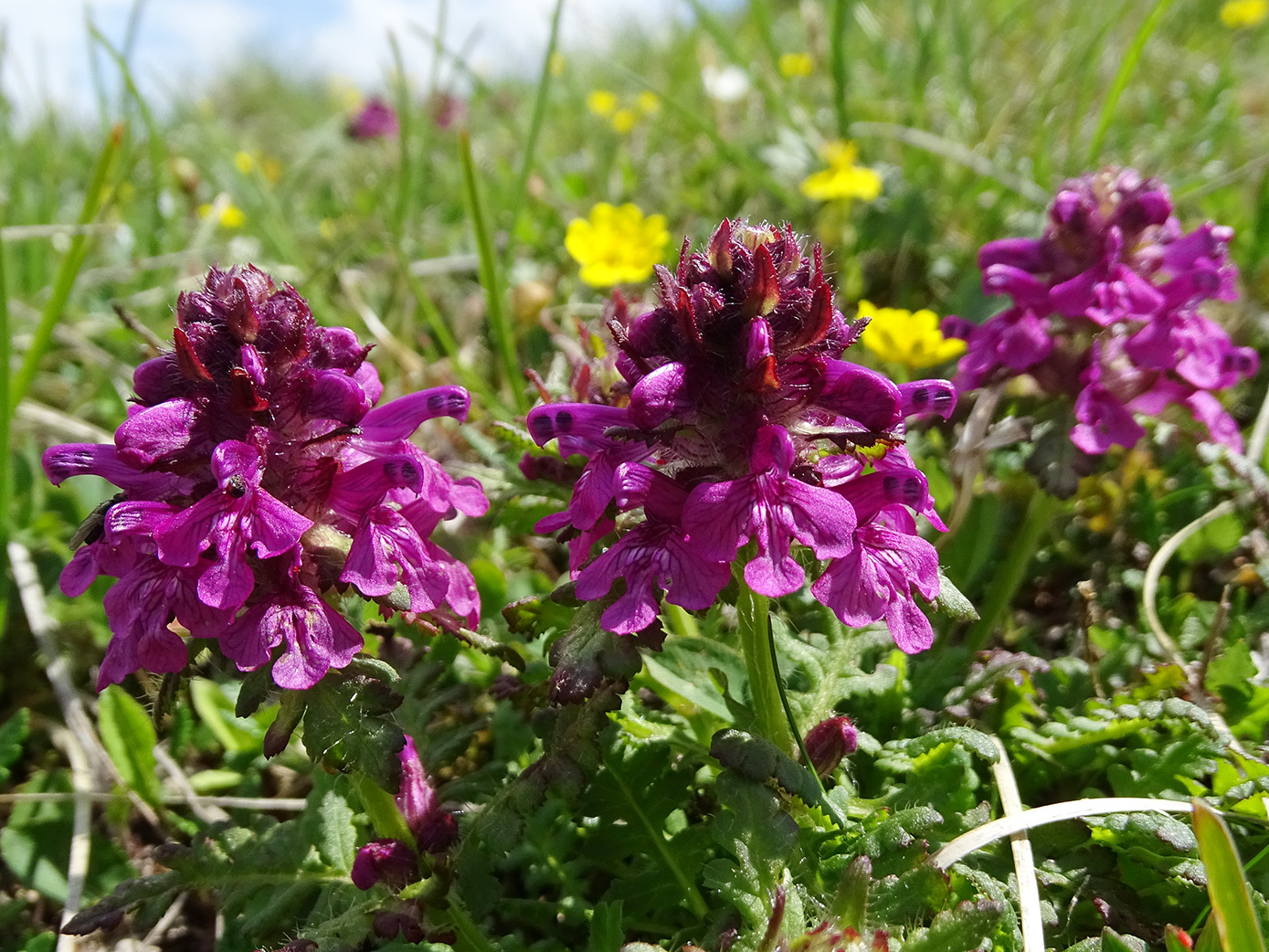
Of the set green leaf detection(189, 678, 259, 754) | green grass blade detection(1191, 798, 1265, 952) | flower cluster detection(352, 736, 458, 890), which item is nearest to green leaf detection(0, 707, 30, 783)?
green leaf detection(189, 678, 259, 754)

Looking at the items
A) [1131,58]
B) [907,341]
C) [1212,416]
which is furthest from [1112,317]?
[1131,58]

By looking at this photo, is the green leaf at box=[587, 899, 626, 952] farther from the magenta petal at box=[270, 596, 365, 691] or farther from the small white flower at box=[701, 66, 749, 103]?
the small white flower at box=[701, 66, 749, 103]

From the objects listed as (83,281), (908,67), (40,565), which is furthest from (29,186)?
(908,67)

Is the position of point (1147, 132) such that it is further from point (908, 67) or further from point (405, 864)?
point (405, 864)

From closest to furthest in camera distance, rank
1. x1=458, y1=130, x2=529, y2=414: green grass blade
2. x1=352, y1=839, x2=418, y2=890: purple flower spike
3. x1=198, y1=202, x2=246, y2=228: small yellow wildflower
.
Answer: x1=352, y1=839, x2=418, y2=890: purple flower spike < x1=458, y1=130, x2=529, y2=414: green grass blade < x1=198, y1=202, x2=246, y2=228: small yellow wildflower

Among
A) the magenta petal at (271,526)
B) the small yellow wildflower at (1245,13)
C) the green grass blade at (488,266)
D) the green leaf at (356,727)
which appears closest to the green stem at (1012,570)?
the green grass blade at (488,266)

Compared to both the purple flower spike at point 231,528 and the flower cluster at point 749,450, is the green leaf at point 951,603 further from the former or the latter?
the purple flower spike at point 231,528

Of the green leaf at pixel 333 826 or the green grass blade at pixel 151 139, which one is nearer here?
the green leaf at pixel 333 826
